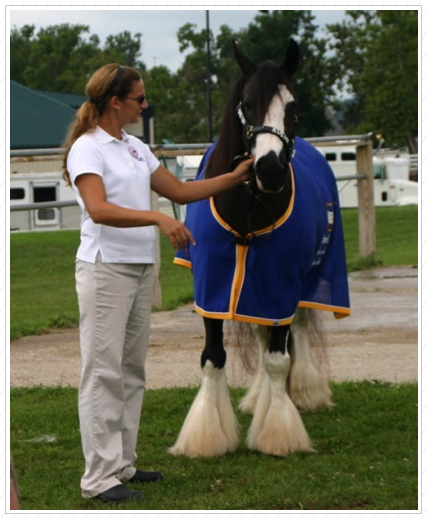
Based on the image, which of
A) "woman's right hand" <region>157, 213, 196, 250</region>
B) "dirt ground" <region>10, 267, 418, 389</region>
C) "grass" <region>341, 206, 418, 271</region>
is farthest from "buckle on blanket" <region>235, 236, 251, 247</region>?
"grass" <region>341, 206, 418, 271</region>

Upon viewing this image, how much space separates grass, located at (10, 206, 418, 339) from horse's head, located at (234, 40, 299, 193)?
4.50 metres

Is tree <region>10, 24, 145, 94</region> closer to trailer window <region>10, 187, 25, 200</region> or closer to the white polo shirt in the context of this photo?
trailer window <region>10, 187, 25, 200</region>

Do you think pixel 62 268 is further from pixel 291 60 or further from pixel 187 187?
pixel 187 187

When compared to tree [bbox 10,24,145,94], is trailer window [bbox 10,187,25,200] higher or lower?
lower

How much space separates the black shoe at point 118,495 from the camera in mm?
4777

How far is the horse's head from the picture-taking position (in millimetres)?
5047

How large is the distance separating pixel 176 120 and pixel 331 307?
144 feet

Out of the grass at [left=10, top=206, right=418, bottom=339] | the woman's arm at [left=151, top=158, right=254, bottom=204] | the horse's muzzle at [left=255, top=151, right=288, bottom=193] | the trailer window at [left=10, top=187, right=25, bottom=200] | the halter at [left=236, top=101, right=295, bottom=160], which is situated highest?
the trailer window at [left=10, top=187, right=25, bottom=200]

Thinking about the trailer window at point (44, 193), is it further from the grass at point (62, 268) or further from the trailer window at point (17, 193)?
the grass at point (62, 268)

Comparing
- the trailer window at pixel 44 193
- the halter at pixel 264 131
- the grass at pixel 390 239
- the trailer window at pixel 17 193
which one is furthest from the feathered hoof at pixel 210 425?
the trailer window at pixel 44 193

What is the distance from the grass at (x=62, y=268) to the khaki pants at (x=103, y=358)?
4587mm

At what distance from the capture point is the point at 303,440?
223 inches

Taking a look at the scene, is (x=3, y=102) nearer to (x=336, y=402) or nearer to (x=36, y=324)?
(x=336, y=402)

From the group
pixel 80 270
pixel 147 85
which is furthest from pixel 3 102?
pixel 147 85
